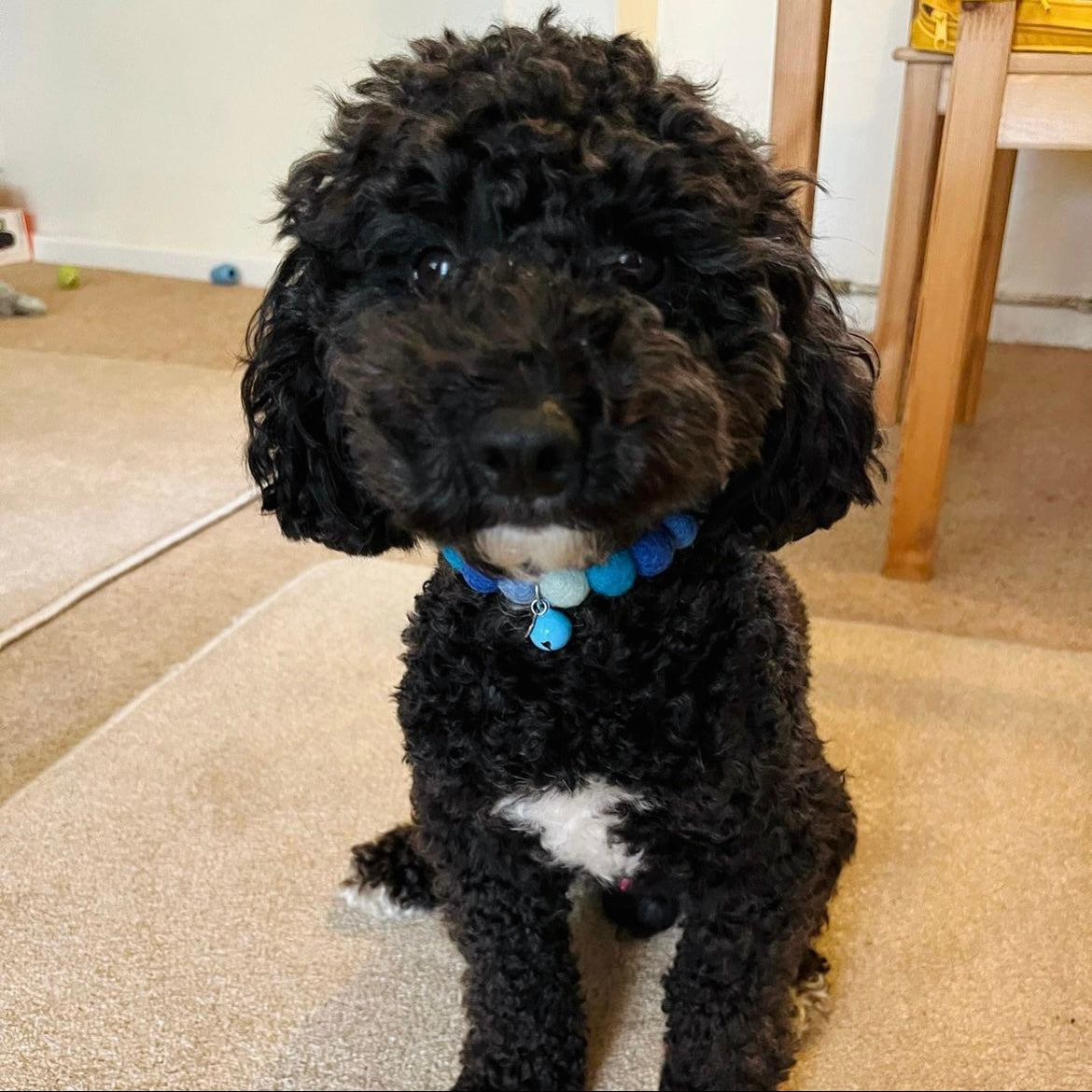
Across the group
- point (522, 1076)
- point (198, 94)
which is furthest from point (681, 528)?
point (198, 94)

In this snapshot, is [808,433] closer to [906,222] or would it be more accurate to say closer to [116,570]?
[116,570]

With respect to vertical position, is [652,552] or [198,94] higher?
[198,94]

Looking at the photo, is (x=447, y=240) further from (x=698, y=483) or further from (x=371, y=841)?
(x=371, y=841)

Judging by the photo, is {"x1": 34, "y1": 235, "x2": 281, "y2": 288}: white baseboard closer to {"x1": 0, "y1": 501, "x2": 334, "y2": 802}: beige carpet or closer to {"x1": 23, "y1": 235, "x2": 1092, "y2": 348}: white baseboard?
{"x1": 23, "y1": 235, "x2": 1092, "y2": 348}: white baseboard

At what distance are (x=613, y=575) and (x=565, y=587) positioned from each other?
0.04 m

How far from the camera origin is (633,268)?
702 millimetres

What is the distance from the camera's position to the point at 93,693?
1.48 metres

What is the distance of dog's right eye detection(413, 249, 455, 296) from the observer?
722 mm

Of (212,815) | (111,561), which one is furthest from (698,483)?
(111,561)

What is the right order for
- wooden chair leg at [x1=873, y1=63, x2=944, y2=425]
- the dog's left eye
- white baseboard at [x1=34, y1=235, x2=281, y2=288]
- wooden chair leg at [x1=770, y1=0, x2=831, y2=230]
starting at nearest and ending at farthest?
the dog's left eye → white baseboard at [x1=34, y1=235, x2=281, y2=288] → wooden chair leg at [x1=770, y1=0, x2=831, y2=230] → wooden chair leg at [x1=873, y1=63, x2=944, y2=425]

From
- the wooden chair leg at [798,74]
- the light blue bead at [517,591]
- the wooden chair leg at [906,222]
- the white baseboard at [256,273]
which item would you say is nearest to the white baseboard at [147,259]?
the white baseboard at [256,273]

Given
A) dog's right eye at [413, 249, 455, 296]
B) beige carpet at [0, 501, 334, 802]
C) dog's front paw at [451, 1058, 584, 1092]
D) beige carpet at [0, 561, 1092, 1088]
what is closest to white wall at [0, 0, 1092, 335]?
dog's right eye at [413, 249, 455, 296]

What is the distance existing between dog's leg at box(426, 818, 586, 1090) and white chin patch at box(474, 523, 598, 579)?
12.1 inches

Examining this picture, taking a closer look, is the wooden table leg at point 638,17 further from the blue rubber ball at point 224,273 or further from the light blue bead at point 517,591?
the light blue bead at point 517,591
